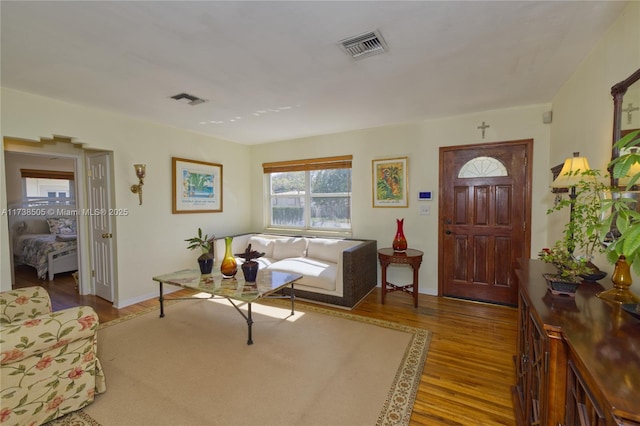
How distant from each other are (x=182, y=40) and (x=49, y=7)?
26.4 inches

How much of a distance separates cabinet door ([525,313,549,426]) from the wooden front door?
89.0 inches

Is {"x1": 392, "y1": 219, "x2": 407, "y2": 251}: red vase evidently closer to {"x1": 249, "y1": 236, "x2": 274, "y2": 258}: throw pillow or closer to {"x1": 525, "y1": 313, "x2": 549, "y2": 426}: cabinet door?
{"x1": 249, "y1": 236, "x2": 274, "y2": 258}: throw pillow

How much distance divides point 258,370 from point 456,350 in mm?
1709

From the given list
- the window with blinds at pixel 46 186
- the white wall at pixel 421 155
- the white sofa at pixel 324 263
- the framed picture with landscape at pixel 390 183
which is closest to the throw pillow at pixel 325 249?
the white sofa at pixel 324 263

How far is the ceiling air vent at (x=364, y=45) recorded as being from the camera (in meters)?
1.88

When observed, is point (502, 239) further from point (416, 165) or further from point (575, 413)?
point (575, 413)

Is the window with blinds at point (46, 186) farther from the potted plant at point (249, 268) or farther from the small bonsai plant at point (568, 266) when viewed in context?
the small bonsai plant at point (568, 266)

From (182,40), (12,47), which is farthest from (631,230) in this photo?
(12,47)

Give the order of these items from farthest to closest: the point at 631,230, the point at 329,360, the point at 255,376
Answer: the point at 329,360, the point at 255,376, the point at 631,230

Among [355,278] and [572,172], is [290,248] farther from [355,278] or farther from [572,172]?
[572,172]

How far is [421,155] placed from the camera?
3883mm

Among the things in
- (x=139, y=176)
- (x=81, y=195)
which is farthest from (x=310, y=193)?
(x=81, y=195)

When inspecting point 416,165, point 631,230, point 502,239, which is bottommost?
point 502,239

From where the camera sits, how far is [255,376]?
2.14 metres
